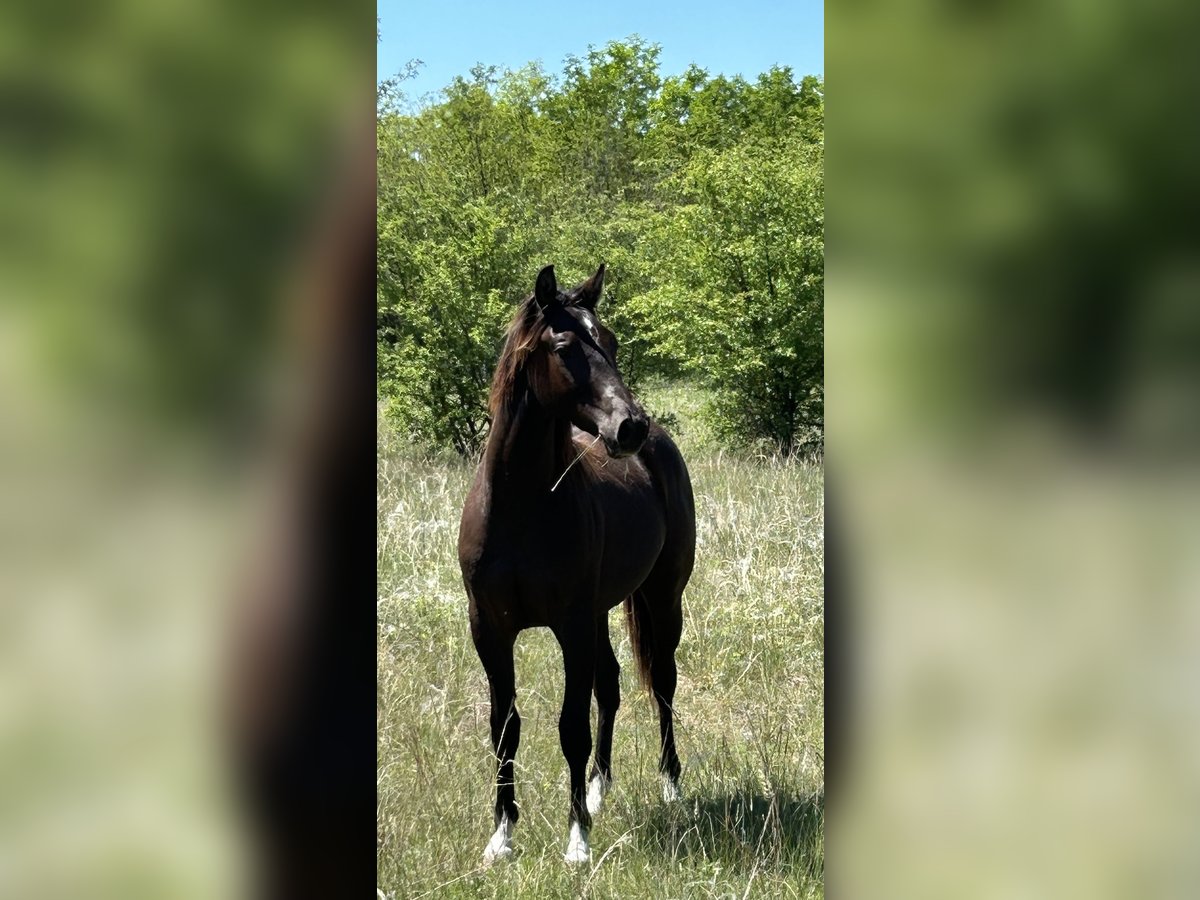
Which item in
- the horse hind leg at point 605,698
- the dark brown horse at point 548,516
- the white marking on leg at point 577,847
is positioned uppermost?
the dark brown horse at point 548,516

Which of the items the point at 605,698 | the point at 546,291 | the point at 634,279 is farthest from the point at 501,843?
the point at 634,279

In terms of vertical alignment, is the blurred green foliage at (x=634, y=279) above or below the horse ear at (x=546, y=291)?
above

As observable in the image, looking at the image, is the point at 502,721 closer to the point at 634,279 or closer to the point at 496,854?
the point at 496,854

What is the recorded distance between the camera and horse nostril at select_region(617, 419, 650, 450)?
10.3 feet

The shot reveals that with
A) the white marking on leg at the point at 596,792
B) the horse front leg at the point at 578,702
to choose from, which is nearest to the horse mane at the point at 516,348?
the horse front leg at the point at 578,702

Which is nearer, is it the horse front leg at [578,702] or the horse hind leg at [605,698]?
the horse front leg at [578,702]
